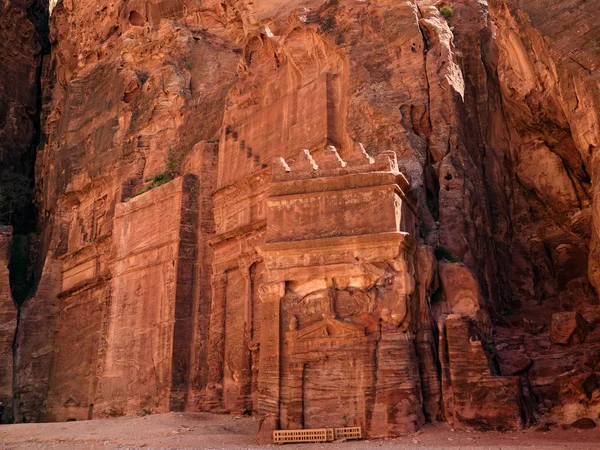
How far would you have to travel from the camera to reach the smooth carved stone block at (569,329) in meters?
15.0

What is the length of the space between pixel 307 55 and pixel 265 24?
426cm

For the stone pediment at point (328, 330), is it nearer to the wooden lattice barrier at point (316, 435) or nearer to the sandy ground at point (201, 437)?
the wooden lattice barrier at point (316, 435)

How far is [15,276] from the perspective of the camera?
28.5m

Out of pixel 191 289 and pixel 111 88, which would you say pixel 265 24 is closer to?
pixel 111 88

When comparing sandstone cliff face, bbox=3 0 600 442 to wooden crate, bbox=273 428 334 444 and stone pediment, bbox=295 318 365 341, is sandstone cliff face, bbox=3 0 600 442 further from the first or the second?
wooden crate, bbox=273 428 334 444

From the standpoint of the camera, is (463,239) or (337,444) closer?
(337,444)

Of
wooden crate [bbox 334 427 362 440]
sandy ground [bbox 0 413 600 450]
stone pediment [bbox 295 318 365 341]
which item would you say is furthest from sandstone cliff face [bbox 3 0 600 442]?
sandy ground [bbox 0 413 600 450]

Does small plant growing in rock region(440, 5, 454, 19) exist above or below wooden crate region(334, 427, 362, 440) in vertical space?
above

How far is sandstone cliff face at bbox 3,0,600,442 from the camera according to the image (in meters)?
14.3

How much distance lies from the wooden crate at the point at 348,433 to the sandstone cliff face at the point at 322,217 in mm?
239

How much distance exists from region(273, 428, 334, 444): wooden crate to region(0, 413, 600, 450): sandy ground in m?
0.37

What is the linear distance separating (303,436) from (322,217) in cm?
415

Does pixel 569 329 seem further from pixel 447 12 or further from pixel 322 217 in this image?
pixel 447 12

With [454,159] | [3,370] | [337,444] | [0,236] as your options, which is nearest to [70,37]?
[0,236]
